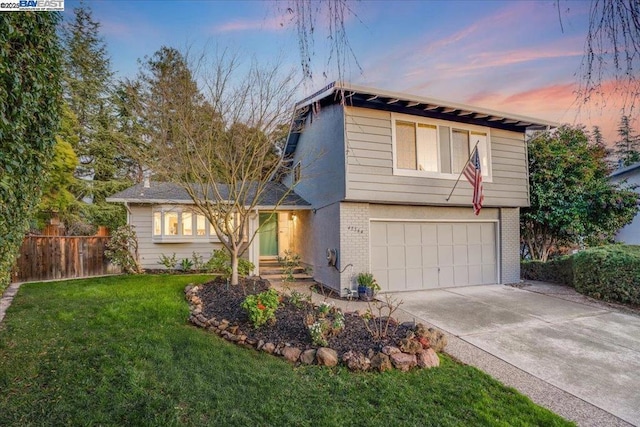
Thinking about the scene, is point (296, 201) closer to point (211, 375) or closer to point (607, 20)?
point (211, 375)

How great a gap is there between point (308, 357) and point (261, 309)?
1.20 metres

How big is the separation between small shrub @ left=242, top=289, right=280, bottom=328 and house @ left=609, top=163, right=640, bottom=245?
1561 centimetres

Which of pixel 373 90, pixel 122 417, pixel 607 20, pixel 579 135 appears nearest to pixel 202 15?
pixel 607 20

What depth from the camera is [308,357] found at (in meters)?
4.14

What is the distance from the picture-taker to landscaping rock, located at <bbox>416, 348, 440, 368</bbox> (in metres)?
4.12

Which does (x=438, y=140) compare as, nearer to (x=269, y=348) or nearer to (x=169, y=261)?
(x=269, y=348)

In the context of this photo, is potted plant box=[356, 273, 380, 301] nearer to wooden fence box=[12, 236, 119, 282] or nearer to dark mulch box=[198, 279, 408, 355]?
dark mulch box=[198, 279, 408, 355]

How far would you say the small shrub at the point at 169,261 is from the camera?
10875mm

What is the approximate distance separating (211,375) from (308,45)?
3.48 metres

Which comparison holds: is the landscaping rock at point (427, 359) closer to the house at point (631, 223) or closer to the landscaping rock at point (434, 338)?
the landscaping rock at point (434, 338)

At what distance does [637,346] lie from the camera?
5.09 m

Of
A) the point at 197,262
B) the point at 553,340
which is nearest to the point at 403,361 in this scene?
the point at 553,340

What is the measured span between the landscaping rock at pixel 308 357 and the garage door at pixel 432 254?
15.6ft

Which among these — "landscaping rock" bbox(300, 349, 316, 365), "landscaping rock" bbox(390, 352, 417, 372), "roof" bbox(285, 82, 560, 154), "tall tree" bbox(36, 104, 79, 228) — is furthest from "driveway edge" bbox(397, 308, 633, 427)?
"tall tree" bbox(36, 104, 79, 228)
